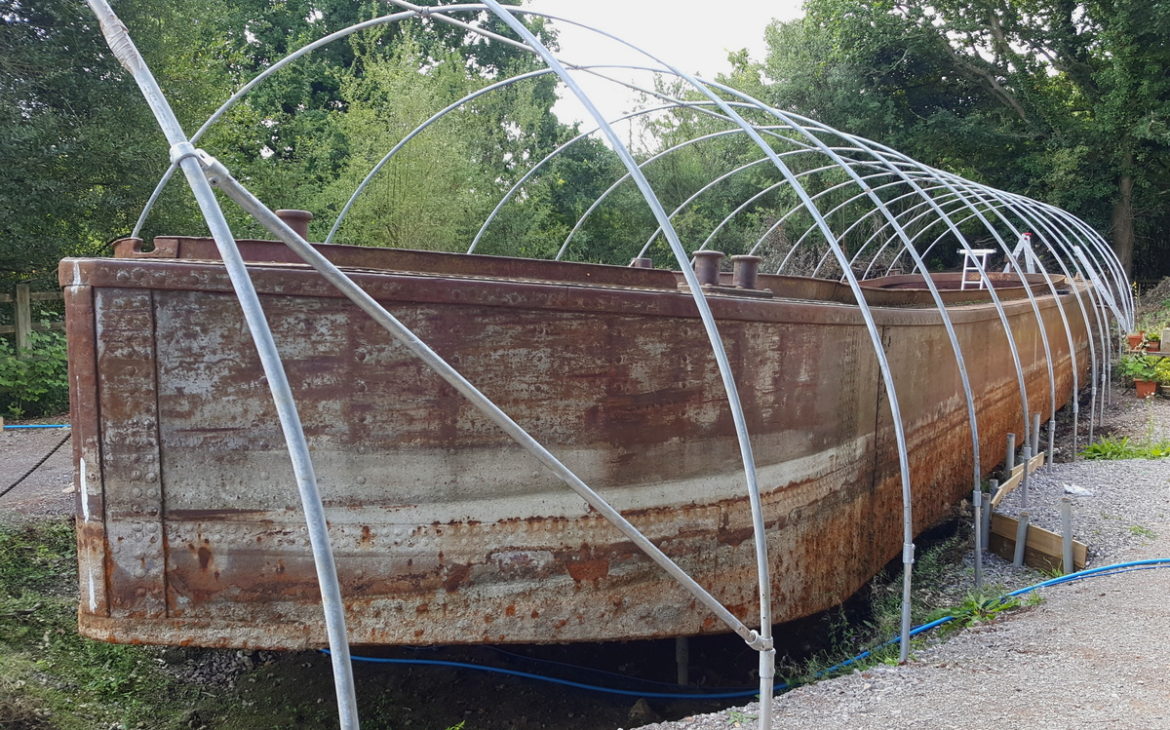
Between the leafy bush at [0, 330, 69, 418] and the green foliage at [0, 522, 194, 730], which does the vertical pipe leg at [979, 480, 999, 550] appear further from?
the leafy bush at [0, 330, 69, 418]

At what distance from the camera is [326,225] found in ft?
65.3

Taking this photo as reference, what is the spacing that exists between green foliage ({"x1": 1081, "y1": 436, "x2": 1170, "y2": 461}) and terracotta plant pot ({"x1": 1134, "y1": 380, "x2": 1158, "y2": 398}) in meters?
3.88

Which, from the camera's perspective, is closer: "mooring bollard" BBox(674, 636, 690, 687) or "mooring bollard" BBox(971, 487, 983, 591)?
"mooring bollard" BBox(674, 636, 690, 687)

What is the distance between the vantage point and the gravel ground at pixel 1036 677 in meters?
3.70

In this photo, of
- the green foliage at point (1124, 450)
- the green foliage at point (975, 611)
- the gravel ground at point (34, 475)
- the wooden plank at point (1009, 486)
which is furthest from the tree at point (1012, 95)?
the gravel ground at point (34, 475)

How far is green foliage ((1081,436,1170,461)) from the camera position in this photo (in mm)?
9516

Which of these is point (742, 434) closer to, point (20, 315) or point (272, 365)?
point (272, 365)

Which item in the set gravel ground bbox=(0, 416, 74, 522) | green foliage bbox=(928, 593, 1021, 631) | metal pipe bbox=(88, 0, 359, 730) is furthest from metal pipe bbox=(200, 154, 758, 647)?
gravel ground bbox=(0, 416, 74, 522)

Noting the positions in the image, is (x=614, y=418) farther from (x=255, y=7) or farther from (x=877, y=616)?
(x=255, y=7)

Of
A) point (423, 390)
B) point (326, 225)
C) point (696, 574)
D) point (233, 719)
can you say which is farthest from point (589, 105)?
point (326, 225)

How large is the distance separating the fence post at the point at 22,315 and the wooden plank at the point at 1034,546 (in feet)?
42.0

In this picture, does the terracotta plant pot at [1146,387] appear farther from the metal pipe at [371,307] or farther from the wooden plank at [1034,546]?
the metal pipe at [371,307]

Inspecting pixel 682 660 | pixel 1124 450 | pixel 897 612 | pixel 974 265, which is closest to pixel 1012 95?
pixel 974 265

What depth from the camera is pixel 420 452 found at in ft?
13.1
